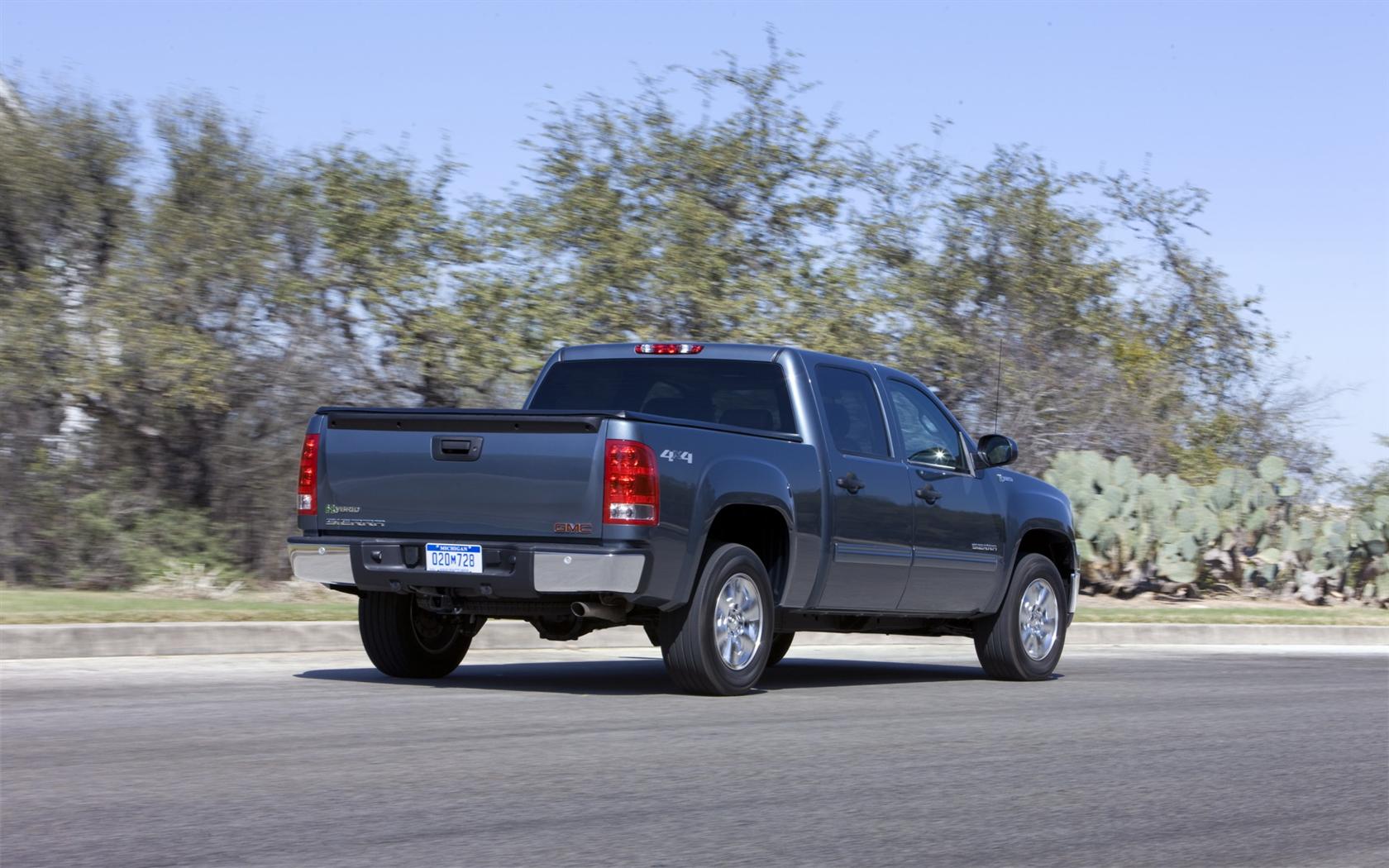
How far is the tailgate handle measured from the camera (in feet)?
29.9

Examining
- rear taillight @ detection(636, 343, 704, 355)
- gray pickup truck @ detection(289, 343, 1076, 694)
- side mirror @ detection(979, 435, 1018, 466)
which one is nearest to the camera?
gray pickup truck @ detection(289, 343, 1076, 694)

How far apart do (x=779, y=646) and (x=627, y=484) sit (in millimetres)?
4073

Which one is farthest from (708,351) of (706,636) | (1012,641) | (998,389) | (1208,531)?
(1208,531)

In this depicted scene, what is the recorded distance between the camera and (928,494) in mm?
11148

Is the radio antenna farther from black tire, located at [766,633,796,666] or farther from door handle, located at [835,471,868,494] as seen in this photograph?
black tire, located at [766,633,796,666]

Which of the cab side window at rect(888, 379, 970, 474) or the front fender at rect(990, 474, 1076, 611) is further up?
the cab side window at rect(888, 379, 970, 474)

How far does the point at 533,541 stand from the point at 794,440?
1.87m

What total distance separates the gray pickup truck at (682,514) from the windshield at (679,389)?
13 millimetres

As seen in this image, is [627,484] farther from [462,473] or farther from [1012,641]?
[1012,641]

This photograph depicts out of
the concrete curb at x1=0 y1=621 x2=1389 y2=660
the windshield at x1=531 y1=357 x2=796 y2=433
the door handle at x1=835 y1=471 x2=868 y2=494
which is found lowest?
the concrete curb at x1=0 y1=621 x2=1389 y2=660

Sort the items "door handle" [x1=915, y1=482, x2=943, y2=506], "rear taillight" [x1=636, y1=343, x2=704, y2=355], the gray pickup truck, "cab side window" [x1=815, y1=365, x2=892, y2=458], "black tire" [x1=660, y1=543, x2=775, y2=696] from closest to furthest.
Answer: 1. the gray pickup truck
2. "black tire" [x1=660, y1=543, x2=775, y2=696]
3. "cab side window" [x1=815, y1=365, x2=892, y2=458]
4. "rear taillight" [x1=636, y1=343, x2=704, y2=355]
5. "door handle" [x1=915, y1=482, x2=943, y2=506]

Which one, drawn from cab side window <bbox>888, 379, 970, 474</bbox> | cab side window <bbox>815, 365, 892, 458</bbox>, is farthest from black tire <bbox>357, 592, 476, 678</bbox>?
cab side window <bbox>888, 379, 970, 474</bbox>

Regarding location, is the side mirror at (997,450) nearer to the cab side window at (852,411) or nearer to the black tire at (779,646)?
the cab side window at (852,411)

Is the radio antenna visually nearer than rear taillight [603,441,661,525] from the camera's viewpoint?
No
